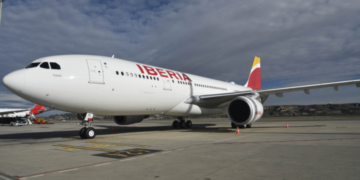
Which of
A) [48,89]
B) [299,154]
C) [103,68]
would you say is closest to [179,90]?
[103,68]

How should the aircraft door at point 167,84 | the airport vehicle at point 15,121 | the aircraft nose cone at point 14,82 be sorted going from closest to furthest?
the aircraft nose cone at point 14,82 < the aircraft door at point 167,84 < the airport vehicle at point 15,121

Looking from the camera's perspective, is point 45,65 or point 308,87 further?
point 308,87

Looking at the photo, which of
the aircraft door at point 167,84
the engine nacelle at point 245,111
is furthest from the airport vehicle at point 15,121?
the engine nacelle at point 245,111

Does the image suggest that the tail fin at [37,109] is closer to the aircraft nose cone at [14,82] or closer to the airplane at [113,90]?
the airplane at [113,90]

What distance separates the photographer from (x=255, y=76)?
80.7 ft

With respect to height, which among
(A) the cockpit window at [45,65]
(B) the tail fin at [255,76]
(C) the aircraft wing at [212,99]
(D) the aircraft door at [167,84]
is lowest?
(C) the aircraft wing at [212,99]

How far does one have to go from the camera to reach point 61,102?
8789 mm

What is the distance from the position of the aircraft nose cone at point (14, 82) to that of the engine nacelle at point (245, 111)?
9741 millimetres

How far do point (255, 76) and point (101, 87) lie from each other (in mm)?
18975

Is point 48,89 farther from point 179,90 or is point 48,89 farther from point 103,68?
point 179,90

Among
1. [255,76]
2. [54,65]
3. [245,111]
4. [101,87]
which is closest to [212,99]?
[245,111]

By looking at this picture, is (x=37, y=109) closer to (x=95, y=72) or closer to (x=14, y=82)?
(x=95, y=72)

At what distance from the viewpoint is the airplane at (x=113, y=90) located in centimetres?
842

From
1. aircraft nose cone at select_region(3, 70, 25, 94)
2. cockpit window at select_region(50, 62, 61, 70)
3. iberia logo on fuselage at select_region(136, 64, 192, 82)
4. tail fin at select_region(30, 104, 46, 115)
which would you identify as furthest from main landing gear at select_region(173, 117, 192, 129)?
tail fin at select_region(30, 104, 46, 115)
